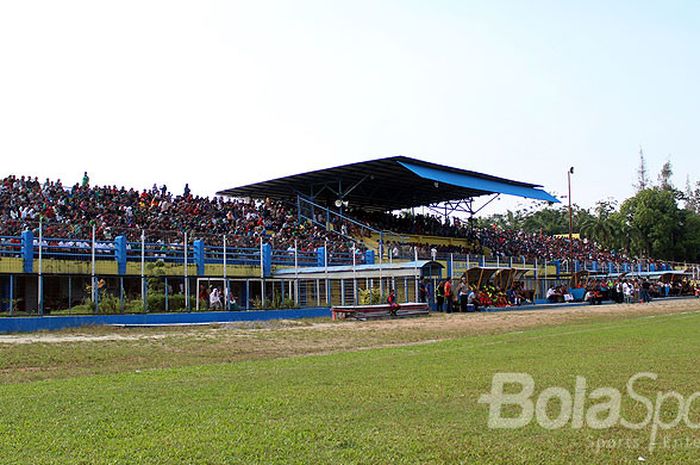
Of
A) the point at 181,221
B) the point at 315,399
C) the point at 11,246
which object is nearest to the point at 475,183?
the point at 181,221

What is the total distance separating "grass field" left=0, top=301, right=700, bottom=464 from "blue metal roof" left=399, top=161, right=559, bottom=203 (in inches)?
1213

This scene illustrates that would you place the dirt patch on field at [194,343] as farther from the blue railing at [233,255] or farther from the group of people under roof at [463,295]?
the group of people under roof at [463,295]

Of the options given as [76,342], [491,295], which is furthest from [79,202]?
[491,295]

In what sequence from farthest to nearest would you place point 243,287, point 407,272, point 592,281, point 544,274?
point 592,281 → point 544,274 → point 243,287 → point 407,272

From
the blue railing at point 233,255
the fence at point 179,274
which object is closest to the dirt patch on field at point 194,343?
the fence at point 179,274

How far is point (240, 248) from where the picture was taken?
112 ft

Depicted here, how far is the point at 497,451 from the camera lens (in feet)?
20.9

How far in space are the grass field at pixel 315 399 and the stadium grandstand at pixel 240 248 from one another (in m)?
9.74

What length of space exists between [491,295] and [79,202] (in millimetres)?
21207

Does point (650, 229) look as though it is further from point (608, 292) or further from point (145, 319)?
point (145, 319)

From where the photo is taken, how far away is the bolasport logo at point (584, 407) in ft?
23.9

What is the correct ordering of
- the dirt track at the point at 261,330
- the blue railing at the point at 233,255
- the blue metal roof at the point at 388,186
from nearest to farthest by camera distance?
1. the dirt track at the point at 261,330
2. the blue railing at the point at 233,255
3. the blue metal roof at the point at 388,186

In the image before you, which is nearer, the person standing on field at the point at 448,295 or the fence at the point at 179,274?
the fence at the point at 179,274

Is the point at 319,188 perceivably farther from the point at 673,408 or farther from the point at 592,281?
the point at 673,408
